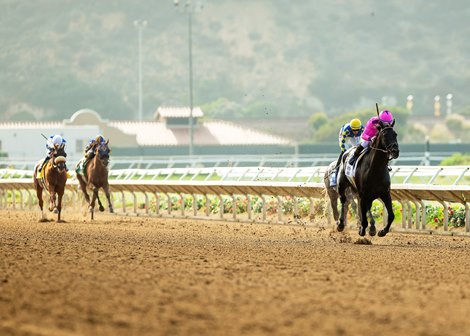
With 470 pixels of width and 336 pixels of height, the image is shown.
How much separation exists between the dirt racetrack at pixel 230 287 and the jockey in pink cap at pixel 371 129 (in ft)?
3.80

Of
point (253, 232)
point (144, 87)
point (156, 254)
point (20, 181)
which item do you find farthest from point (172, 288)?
point (144, 87)

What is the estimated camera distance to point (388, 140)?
14.6 metres

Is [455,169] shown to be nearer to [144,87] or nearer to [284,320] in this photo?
[284,320]

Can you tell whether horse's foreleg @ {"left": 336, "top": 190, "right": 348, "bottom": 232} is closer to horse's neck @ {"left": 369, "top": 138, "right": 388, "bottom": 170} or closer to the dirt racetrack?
the dirt racetrack

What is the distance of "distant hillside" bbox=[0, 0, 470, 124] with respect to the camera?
154m

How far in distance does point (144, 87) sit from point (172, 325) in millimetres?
153691

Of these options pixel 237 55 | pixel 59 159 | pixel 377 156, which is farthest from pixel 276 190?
pixel 237 55

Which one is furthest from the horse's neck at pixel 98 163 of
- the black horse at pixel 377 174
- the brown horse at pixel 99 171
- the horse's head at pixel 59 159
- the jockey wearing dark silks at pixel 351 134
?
the black horse at pixel 377 174

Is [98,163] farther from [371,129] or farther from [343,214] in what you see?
[371,129]

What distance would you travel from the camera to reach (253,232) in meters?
17.8

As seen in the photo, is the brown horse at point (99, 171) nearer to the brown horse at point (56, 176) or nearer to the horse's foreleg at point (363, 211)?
the brown horse at point (56, 176)

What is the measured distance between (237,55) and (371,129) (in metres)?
163

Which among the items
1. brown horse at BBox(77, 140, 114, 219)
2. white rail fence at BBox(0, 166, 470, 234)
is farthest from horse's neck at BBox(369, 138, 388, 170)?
brown horse at BBox(77, 140, 114, 219)

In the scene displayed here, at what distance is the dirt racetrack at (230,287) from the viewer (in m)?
7.31
